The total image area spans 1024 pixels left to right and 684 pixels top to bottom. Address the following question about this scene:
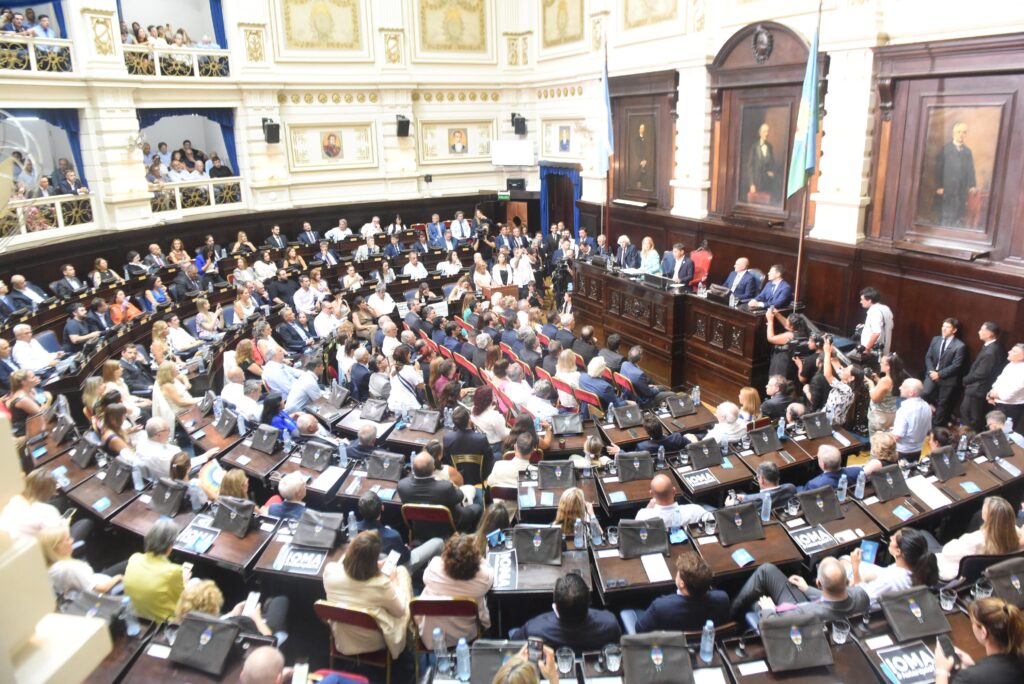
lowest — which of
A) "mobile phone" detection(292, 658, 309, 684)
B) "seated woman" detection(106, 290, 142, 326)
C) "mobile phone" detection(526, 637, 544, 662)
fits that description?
"mobile phone" detection(526, 637, 544, 662)

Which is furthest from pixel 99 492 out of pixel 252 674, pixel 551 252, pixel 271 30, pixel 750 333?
pixel 271 30

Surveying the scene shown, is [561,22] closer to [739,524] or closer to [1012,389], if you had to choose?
[1012,389]

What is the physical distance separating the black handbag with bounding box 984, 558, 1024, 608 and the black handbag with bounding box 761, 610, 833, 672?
1192mm

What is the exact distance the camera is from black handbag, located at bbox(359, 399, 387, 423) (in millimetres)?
7137

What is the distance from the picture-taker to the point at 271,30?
16.1m

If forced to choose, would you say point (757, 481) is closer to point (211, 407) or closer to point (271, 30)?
point (211, 407)

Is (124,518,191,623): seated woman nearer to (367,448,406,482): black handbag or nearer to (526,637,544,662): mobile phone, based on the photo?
(367,448,406,482): black handbag

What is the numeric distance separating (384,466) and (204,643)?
2348 mm

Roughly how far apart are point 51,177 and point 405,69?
872cm

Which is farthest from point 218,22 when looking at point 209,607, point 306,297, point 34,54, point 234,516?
point 209,607

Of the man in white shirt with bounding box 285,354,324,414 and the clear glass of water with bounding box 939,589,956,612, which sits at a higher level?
the man in white shirt with bounding box 285,354,324,414

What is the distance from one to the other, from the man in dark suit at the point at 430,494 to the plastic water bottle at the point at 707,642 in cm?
210

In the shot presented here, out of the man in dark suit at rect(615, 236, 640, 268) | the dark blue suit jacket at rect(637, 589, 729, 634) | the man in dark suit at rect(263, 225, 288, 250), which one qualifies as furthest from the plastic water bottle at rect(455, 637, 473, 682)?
the man in dark suit at rect(263, 225, 288, 250)

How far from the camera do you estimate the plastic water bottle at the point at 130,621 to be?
3947mm
